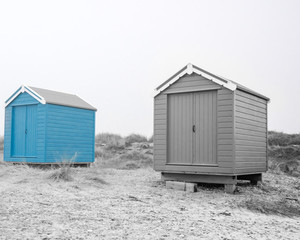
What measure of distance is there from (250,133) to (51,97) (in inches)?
311

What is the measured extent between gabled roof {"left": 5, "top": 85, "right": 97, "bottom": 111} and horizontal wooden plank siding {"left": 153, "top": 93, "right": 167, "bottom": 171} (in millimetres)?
4966

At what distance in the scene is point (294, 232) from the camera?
6.47 m

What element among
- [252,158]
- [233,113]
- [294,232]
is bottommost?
[294,232]

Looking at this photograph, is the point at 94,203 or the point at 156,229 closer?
the point at 156,229

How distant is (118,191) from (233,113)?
3552mm

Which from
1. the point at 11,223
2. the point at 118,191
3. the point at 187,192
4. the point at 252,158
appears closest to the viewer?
the point at 11,223

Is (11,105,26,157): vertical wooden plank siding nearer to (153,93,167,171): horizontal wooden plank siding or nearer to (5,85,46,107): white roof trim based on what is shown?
(5,85,46,107): white roof trim

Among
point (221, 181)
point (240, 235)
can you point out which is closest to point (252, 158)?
point (221, 181)

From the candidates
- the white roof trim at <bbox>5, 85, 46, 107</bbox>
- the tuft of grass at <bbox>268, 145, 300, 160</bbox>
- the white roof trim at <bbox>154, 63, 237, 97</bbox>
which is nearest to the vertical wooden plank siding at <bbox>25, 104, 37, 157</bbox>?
the white roof trim at <bbox>5, 85, 46, 107</bbox>

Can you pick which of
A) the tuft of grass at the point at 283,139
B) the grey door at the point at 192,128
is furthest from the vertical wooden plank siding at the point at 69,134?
the tuft of grass at the point at 283,139

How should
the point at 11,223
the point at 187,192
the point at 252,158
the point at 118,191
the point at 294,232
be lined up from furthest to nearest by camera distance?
the point at 252,158 < the point at 187,192 < the point at 118,191 < the point at 294,232 < the point at 11,223

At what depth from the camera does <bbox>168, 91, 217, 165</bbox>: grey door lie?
32.2 feet

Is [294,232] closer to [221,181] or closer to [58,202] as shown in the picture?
[221,181]

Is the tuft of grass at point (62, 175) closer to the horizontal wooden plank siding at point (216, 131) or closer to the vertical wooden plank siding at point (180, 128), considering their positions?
the horizontal wooden plank siding at point (216, 131)
